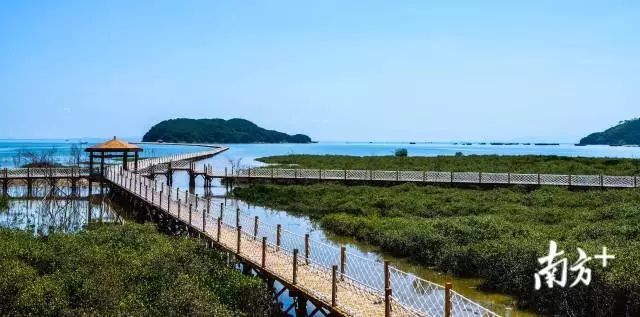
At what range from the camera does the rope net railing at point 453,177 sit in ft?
110

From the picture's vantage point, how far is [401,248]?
18141 millimetres

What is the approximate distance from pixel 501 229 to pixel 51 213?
18967mm

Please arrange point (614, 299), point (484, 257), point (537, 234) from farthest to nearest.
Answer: point (537, 234) < point (484, 257) < point (614, 299)

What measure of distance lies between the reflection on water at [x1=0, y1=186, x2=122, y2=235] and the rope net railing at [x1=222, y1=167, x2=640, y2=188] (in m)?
11.3

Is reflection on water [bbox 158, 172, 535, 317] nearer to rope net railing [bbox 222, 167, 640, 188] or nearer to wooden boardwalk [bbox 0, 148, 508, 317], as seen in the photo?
wooden boardwalk [bbox 0, 148, 508, 317]

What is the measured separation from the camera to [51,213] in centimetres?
2414

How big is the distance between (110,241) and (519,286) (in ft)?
35.1

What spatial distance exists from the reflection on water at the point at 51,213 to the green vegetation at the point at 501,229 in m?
9.39

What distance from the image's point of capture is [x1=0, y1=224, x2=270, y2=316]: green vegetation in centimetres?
989

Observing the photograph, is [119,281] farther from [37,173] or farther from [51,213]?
[37,173]

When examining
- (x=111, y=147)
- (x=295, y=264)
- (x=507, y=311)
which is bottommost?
(x=507, y=311)

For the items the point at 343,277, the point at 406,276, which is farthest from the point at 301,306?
the point at 406,276

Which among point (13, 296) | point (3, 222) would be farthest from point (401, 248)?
point (3, 222)

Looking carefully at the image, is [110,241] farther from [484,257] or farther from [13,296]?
[484,257]
